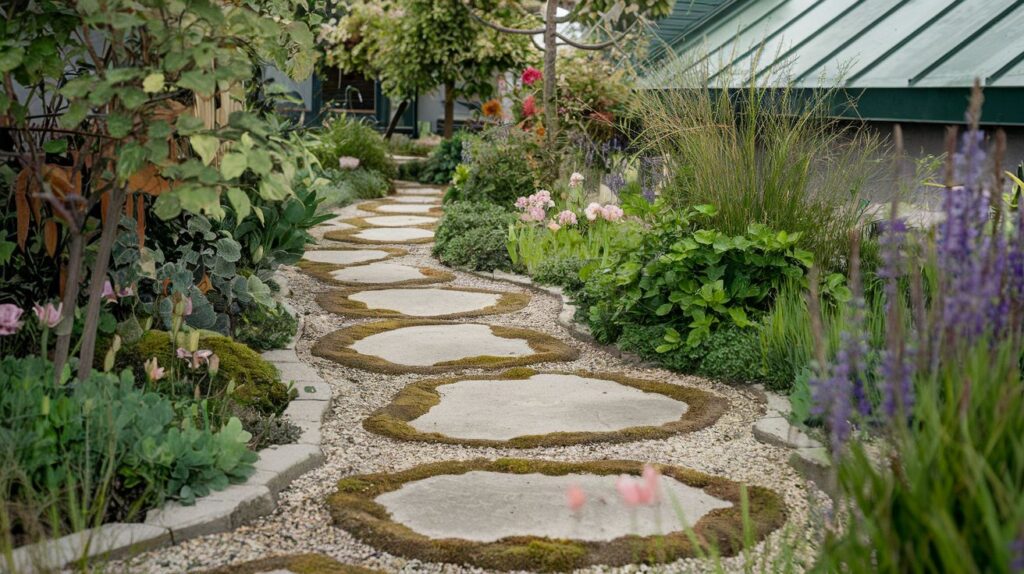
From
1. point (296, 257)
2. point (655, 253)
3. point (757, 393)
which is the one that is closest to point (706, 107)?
point (655, 253)

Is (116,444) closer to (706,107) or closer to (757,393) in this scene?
(757,393)

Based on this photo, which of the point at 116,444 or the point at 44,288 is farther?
the point at 44,288

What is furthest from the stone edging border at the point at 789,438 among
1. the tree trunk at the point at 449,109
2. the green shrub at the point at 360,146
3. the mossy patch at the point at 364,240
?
the tree trunk at the point at 449,109

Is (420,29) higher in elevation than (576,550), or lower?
higher

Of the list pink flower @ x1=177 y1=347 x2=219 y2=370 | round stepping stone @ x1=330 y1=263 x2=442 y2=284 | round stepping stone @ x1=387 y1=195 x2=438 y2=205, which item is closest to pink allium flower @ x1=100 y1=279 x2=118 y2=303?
pink flower @ x1=177 y1=347 x2=219 y2=370

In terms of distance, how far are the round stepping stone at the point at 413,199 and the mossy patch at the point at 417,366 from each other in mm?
5715

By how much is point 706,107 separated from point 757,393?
1.35 m

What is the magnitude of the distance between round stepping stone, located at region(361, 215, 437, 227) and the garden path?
133 inches

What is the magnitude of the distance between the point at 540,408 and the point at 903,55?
397cm

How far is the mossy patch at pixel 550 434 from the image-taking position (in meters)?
2.97

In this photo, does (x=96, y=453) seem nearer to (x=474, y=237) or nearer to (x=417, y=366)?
(x=417, y=366)

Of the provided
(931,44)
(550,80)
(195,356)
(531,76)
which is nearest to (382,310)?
(195,356)

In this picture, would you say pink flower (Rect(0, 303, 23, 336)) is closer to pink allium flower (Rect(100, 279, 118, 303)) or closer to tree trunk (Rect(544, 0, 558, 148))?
pink allium flower (Rect(100, 279, 118, 303))

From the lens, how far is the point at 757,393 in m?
3.46
